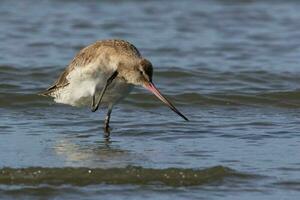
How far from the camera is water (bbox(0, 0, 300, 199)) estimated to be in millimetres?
8625

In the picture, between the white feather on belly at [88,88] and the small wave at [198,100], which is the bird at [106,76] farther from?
the small wave at [198,100]

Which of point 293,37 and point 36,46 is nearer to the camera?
point 36,46

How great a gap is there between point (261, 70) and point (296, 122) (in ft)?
11.3

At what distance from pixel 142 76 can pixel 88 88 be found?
816mm

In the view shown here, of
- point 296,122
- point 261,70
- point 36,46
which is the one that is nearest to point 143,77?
point 296,122

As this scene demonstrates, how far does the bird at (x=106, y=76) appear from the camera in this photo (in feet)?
33.6

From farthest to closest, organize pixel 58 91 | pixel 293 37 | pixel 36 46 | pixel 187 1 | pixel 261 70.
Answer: pixel 187 1 → pixel 293 37 → pixel 36 46 → pixel 261 70 → pixel 58 91

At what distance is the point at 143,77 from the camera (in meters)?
10.2

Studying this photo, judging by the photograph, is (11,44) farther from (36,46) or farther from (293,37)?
(293,37)

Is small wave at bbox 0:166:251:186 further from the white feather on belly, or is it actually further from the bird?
the white feather on belly

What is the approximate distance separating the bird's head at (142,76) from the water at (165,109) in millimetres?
517

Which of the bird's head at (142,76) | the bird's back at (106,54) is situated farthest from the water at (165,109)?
the bird's back at (106,54)

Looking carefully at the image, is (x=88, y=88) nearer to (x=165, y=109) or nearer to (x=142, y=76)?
(x=142, y=76)

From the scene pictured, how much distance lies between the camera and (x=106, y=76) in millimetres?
10555
